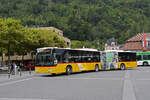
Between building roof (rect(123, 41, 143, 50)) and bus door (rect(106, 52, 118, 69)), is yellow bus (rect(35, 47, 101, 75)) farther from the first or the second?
building roof (rect(123, 41, 143, 50))

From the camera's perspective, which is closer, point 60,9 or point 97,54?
point 97,54

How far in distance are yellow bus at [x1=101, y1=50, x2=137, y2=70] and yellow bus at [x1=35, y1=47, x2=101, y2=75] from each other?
3.88m

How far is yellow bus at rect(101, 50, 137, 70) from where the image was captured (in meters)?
30.7

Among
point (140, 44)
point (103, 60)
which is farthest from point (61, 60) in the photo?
point (140, 44)

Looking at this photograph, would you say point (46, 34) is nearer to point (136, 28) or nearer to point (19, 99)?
point (19, 99)

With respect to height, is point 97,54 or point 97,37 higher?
point 97,37

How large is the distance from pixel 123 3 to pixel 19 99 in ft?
392

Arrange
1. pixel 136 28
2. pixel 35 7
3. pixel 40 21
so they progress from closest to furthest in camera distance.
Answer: pixel 40 21 → pixel 136 28 → pixel 35 7

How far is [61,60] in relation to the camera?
74.9 feet

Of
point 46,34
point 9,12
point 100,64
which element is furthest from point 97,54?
point 9,12

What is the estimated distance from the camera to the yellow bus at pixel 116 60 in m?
30.7

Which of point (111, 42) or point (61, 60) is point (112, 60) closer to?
point (61, 60)

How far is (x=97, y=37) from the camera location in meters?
119

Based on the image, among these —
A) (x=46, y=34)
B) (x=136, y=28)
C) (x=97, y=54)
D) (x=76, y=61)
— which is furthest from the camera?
(x=136, y=28)
